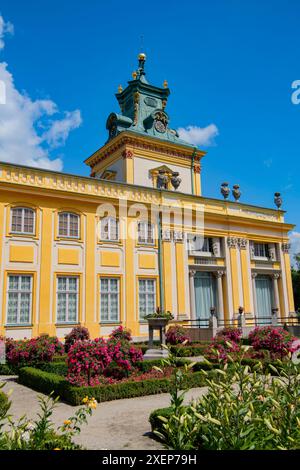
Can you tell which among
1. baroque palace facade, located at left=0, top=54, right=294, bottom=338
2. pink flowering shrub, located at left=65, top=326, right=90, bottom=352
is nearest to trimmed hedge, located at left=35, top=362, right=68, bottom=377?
pink flowering shrub, located at left=65, top=326, right=90, bottom=352

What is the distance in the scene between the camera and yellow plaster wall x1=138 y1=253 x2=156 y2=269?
22.1m

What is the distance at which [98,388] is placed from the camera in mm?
9883

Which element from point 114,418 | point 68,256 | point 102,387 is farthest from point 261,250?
point 114,418

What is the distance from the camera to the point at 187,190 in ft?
99.0

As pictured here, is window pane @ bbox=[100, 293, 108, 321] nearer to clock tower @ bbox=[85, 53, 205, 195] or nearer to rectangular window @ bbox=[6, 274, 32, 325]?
rectangular window @ bbox=[6, 274, 32, 325]

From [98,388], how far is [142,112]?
2493 cm

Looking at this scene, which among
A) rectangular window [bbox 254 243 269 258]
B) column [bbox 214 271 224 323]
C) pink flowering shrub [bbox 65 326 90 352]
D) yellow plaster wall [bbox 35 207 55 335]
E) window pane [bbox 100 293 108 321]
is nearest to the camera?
pink flowering shrub [bbox 65 326 90 352]

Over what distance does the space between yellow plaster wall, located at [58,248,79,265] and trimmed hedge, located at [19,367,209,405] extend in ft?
26.2

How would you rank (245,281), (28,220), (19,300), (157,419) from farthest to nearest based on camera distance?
1. (245,281)
2. (28,220)
3. (19,300)
4. (157,419)

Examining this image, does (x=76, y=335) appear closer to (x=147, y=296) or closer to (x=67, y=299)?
(x=67, y=299)

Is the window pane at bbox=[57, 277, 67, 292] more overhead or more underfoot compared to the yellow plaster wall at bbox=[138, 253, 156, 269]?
more underfoot

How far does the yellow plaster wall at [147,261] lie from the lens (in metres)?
22.1

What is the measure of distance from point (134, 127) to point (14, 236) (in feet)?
48.4
